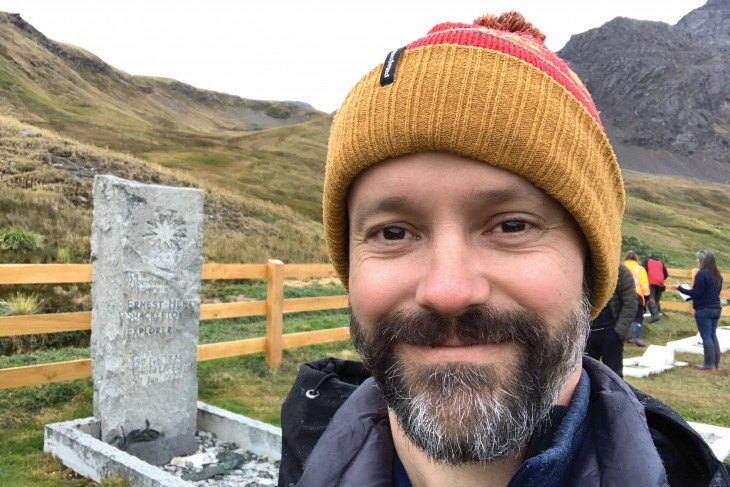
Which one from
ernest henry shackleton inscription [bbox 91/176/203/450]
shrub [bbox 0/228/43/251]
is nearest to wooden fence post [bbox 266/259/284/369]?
ernest henry shackleton inscription [bbox 91/176/203/450]

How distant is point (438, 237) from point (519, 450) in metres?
0.51

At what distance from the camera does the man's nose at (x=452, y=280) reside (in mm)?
1229

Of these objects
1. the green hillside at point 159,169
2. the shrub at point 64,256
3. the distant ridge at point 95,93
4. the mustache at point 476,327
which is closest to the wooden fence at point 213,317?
the mustache at point 476,327

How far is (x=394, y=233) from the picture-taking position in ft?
4.64

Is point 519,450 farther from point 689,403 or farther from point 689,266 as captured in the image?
point 689,266

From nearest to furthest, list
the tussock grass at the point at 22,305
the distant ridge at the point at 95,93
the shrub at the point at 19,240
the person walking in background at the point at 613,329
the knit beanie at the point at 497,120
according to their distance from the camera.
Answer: the knit beanie at the point at 497,120 < the person walking in background at the point at 613,329 < the tussock grass at the point at 22,305 < the shrub at the point at 19,240 < the distant ridge at the point at 95,93

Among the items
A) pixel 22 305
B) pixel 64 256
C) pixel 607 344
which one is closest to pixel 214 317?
pixel 22 305

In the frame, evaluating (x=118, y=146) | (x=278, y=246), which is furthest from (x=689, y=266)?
(x=118, y=146)

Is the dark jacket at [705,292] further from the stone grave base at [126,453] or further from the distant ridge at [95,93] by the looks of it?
the distant ridge at [95,93]

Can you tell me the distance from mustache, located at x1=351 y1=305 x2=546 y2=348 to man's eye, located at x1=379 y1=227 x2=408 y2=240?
202mm

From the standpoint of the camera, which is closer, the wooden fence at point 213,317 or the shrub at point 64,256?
the wooden fence at point 213,317

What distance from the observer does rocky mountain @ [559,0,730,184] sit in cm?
14775

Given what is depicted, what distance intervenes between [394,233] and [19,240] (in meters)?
11.8

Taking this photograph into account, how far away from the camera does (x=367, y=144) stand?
145 cm
